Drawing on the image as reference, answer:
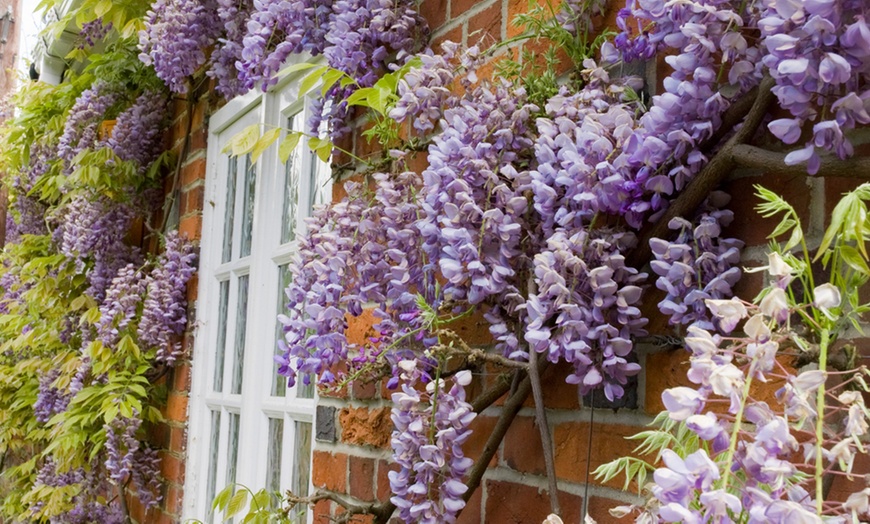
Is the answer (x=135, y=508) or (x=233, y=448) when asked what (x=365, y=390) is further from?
(x=135, y=508)

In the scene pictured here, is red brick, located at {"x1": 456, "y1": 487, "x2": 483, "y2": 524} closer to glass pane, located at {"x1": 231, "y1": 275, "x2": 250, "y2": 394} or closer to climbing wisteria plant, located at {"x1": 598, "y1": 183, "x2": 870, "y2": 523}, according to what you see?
climbing wisteria plant, located at {"x1": 598, "y1": 183, "x2": 870, "y2": 523}

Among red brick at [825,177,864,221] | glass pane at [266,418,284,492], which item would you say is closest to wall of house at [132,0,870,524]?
red brick at [825,177,864,221]

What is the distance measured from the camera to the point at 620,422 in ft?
3.76

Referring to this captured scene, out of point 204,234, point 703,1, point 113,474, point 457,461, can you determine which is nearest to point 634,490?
point 457,461

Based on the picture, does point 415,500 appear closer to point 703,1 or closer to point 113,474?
point 703,1

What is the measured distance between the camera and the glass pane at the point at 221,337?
2840 millimetres

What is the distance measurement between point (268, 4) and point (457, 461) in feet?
4.00

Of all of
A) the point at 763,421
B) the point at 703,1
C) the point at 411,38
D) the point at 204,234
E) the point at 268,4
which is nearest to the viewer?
the point at 763,421

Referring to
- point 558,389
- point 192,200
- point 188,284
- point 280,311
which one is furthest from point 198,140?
point 558,389

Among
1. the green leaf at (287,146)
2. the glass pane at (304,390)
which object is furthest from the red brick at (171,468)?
the green leaf at (287,146)

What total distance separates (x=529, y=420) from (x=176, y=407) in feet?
6.98

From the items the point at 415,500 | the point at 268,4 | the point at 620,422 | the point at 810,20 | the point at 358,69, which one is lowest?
the point at 415,500

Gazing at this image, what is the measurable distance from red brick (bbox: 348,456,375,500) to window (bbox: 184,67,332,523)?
0.41 metres

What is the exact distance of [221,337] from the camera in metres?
2.86
